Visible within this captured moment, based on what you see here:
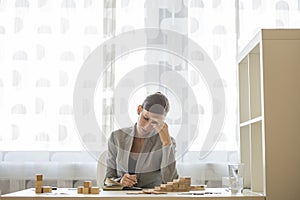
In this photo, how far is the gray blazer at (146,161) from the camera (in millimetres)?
2508

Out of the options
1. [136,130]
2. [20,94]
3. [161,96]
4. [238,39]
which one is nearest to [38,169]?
[20,94]

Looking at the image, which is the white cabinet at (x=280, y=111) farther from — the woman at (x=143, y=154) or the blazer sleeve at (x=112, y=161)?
the blazer sleeve at (x=112, y=161)

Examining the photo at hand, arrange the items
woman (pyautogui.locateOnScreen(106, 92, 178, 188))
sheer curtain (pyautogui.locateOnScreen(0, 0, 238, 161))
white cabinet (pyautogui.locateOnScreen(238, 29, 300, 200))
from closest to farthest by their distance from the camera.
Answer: white cabinet (pyautogui.locateOnScreen(238, 29, 300, 200)), woman (pyautogui.locateOnScreen(106, 92, 178, 188)), sheer curtain (pyautogui.locateOnScreen(0, 0, 238, 161))

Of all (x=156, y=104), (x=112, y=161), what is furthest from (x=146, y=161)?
(x=156, y=104)

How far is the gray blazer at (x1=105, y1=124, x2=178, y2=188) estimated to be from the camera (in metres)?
2.51

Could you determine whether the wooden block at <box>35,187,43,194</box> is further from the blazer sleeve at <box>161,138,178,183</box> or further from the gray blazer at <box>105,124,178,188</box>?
the blazer sleeve at <box>161,138,178,183</box>

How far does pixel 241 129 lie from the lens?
2.61m

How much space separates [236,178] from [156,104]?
2.05 ft

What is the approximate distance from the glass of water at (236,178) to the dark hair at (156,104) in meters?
0.55

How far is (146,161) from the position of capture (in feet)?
8.46

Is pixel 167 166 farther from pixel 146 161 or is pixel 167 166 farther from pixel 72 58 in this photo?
pixel 72 58

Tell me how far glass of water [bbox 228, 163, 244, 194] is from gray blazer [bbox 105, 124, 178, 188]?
58 centimetres

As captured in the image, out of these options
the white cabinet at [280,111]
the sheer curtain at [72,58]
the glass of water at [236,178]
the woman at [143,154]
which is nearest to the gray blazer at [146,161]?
the woman at [143,154]

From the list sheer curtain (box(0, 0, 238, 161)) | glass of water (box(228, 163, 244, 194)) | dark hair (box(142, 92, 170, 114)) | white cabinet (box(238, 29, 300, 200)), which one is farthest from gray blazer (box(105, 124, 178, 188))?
sheer curtain (box(0, 0, 238, 161))
